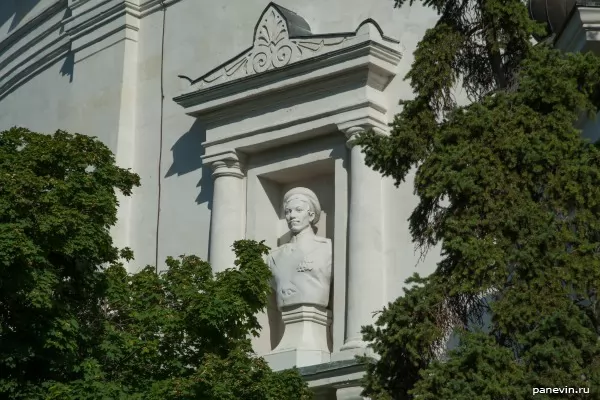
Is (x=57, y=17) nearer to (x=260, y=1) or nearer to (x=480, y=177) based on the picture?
(x=260, y=1)

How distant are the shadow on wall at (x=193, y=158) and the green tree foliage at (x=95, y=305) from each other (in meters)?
3.72

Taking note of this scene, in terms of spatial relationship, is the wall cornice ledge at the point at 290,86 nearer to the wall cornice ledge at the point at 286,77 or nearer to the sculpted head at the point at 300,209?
the wall cornice ledge at the point at 286,77

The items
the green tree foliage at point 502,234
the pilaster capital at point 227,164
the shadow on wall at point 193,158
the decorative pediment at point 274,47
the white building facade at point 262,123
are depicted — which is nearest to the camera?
the green tree foliage at point 502,234

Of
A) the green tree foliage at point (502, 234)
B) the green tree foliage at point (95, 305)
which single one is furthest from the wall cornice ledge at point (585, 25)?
the green tree foliage at point (95, 305)

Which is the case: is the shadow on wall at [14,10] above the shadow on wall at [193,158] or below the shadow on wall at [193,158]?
above

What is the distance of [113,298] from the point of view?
583 inches

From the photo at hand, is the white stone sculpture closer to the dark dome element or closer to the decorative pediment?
the decorative pediment

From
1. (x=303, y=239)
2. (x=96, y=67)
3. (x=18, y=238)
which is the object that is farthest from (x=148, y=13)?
(x=18, y=238)

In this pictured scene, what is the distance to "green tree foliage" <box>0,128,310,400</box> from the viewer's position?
13.5 m

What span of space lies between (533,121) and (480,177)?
0.56 m

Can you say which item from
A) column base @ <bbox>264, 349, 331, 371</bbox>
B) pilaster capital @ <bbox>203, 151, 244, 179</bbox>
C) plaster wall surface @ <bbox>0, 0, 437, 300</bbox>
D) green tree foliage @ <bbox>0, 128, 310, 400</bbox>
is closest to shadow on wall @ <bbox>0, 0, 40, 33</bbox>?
plaster wall surface @ <bbox>0, 0, 437, 300</bbox>

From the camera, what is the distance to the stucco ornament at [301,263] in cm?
1738

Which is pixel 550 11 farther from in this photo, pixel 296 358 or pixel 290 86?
pixel 296 358

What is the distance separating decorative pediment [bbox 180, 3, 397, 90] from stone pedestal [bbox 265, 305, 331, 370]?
2.57 metres
